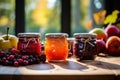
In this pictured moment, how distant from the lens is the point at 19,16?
6.87ft

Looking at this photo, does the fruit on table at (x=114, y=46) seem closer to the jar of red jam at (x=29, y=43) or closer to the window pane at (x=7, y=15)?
the jar of red jam at (x=29, y=43)

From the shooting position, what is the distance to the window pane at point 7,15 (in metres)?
2.11

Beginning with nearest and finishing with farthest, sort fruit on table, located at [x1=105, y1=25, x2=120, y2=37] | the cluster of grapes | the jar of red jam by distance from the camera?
the cluster of grapes < the jar of red jam < fruit on table, located at [x1=105, y1=25, x2=120, y2=37]

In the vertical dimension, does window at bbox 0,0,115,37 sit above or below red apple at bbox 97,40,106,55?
above

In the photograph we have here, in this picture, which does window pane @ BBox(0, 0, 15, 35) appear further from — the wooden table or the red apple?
the wooden table

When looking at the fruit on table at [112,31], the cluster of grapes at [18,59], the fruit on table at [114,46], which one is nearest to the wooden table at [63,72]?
the cluster of grapes at [18,59]

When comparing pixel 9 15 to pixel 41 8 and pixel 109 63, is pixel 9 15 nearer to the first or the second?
pixel 41 8

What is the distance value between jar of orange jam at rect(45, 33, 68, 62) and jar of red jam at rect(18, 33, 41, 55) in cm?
5

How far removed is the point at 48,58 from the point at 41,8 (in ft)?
3.54

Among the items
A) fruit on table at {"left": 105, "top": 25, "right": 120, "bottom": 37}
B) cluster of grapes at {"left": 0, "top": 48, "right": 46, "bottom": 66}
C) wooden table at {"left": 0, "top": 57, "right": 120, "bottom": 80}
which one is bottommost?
wooden table at {"left": 0, "top": 57, "right": 120, "bottom": 80}

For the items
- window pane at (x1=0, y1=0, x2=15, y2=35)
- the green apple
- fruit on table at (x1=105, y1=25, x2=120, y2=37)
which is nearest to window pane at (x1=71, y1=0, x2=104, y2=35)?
window pane at (x1=0, y1=0, x2=15, y2=35)

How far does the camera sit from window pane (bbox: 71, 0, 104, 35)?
7.14 feet

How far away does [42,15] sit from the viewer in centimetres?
229

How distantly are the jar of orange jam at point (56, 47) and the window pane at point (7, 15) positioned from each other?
996 millimetres
